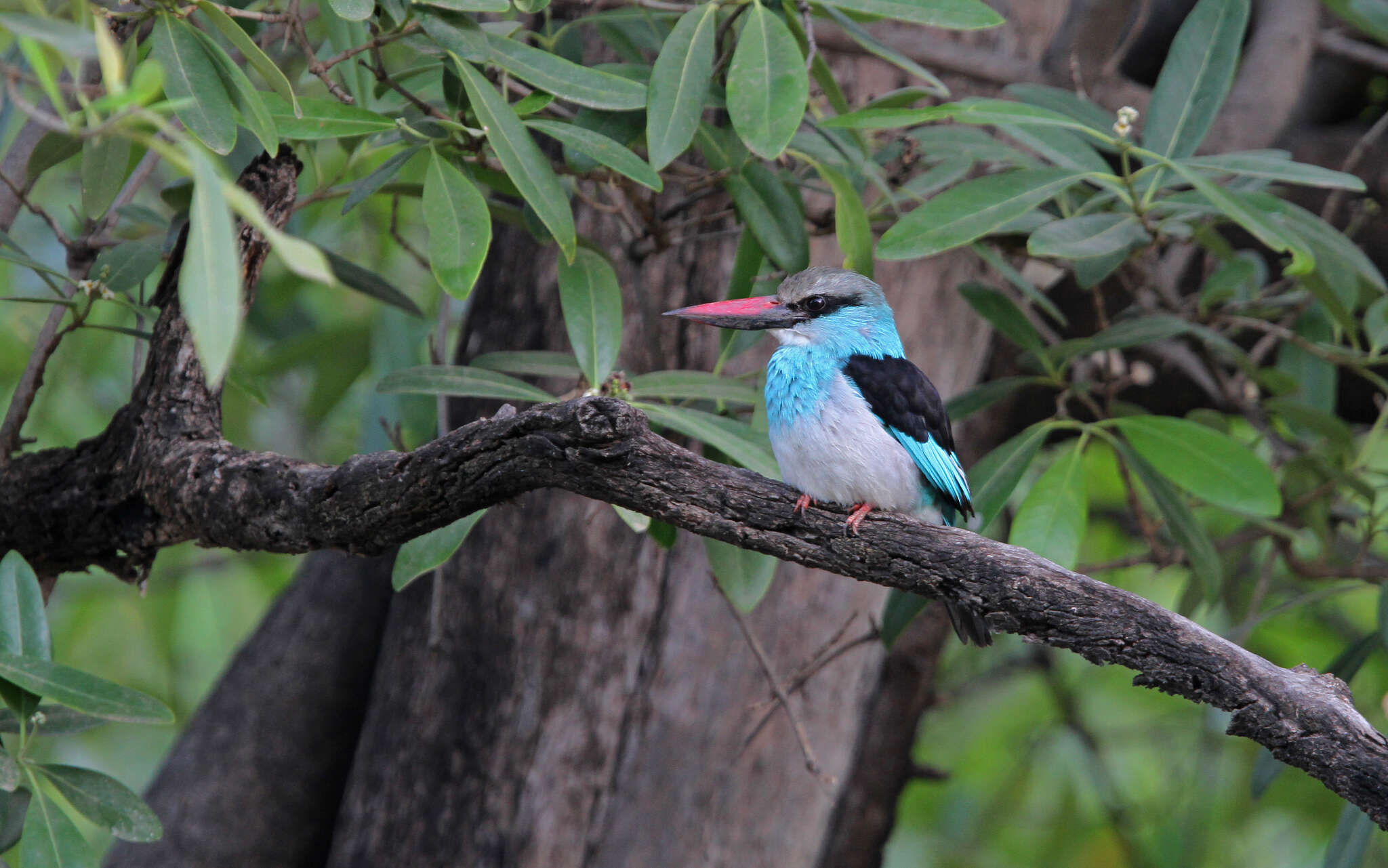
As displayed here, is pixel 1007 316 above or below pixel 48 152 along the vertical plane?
above

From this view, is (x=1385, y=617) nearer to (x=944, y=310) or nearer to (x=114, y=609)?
(x=944, y=310)

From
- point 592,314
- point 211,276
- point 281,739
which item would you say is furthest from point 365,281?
point 211,276

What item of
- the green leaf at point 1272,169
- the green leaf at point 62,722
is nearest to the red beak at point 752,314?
the green leaf at point 1272,169

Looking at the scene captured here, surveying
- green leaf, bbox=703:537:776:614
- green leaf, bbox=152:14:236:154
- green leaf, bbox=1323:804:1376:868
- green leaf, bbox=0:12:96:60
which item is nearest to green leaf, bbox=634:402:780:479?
green leaf, bbox=703:537:776:614

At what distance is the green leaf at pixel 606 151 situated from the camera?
1946mm

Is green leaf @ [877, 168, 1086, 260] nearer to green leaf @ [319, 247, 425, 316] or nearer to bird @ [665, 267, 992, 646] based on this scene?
bird @ [665, 267, 992, 646]

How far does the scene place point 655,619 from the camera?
9.54 ft

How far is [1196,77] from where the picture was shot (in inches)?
98.7

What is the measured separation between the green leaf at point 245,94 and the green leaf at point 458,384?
558 mm

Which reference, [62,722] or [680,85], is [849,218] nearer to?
[680,85]

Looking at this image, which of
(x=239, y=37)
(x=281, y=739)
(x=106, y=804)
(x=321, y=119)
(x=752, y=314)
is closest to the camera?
(x=239, y=37)

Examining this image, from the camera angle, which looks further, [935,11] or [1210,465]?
[1210,465]

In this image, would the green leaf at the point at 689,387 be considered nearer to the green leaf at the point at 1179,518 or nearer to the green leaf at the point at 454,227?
the green leaf at the point at 454,227

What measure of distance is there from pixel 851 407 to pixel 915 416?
5.6 inches
